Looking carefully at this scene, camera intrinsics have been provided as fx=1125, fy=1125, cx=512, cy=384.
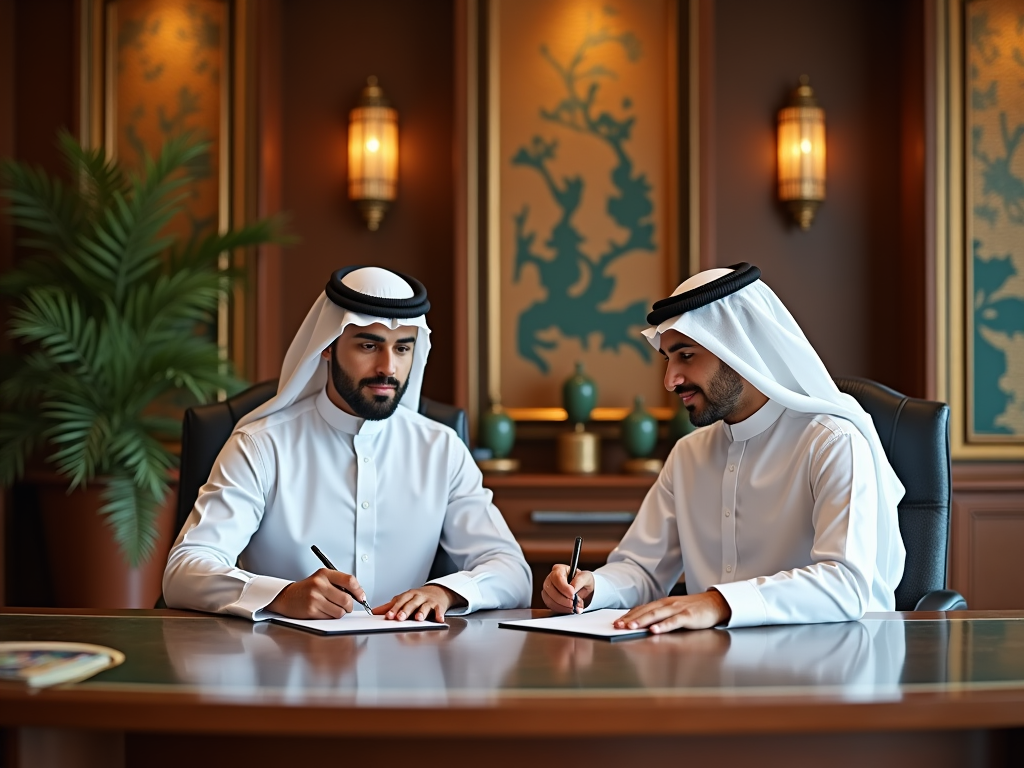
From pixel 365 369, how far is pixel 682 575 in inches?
39.7

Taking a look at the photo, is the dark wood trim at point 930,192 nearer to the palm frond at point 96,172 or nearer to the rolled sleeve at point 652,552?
the rolled sleeve at point 652,552

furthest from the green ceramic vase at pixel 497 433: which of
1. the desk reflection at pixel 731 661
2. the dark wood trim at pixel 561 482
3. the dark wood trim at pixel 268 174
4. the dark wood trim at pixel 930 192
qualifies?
the desk reflection at pixel 731 661

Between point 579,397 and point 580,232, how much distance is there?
2.64 ft

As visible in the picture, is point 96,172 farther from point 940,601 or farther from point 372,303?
point 940,601

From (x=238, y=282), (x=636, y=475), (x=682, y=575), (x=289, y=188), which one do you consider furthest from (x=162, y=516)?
(x=682, y=575)

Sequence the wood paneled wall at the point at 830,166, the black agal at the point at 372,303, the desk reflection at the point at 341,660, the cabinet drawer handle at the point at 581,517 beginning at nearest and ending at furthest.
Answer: the desk reflection at the point at 341,660 < the black agal at the point at 372,303 < the cabinet drawer handle at the point at 581,517 < the wood paneled wall at the point at 830,166

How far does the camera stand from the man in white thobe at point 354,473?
113 inches

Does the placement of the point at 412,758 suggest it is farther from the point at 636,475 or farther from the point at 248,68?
the point at 248,68

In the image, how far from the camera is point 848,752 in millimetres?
1610

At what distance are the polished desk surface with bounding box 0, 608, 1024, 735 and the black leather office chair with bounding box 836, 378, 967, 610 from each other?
742mm

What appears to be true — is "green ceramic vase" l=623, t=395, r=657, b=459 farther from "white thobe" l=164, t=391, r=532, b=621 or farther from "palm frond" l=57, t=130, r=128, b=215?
"palm frond" l=57, t=130, r=128, b=215

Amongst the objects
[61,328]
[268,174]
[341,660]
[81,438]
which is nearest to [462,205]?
[268,174]

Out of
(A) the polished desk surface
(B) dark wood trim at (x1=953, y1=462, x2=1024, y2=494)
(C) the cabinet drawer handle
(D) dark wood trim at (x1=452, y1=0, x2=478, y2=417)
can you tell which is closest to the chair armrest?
(A) the polished desk surface

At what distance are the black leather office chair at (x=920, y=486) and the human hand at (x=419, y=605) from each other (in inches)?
48.2
